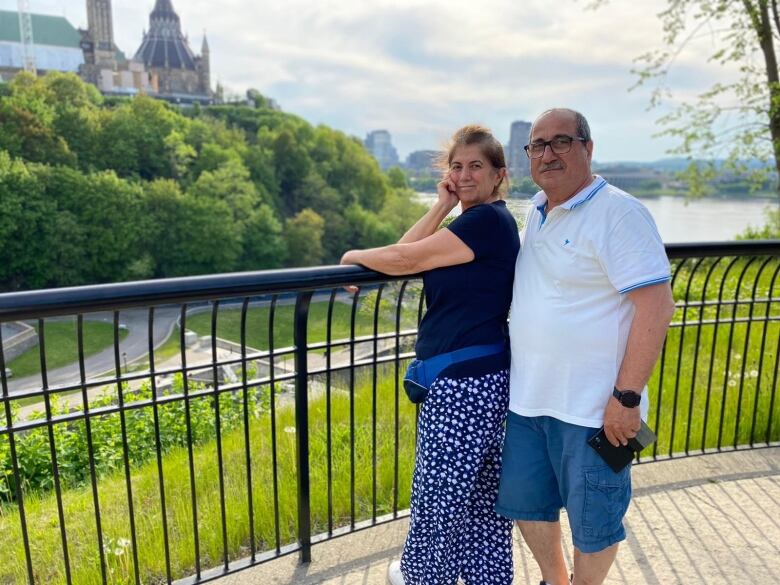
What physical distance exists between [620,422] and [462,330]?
0.52 m

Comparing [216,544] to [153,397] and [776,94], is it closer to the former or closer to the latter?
[153,397]

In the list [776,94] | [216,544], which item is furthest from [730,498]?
[776,94]

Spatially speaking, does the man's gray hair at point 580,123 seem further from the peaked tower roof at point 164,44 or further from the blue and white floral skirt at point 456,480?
the peaked tower roof at point 164,44

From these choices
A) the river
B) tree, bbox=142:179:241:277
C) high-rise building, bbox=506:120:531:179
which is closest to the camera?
high-rise building, bbox=506:120:531:179

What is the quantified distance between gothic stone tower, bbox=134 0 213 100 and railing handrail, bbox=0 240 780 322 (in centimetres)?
11368

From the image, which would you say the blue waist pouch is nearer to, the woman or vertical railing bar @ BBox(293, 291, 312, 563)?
the woman

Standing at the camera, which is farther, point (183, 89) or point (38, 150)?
point (183, 89)

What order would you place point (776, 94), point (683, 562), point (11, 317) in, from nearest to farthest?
point (11, 317) < point (683, 562) < point (776, 94)

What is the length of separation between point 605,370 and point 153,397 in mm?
1434

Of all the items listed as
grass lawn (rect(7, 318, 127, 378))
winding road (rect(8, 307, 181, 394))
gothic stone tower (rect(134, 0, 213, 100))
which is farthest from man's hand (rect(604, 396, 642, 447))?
gothic stone tower (rect(134, 0, 213, 100))

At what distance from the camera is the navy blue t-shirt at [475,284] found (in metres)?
1.87

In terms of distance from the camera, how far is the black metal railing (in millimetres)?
2008

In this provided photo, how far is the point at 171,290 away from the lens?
6.32 ft

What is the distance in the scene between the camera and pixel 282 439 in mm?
4590
